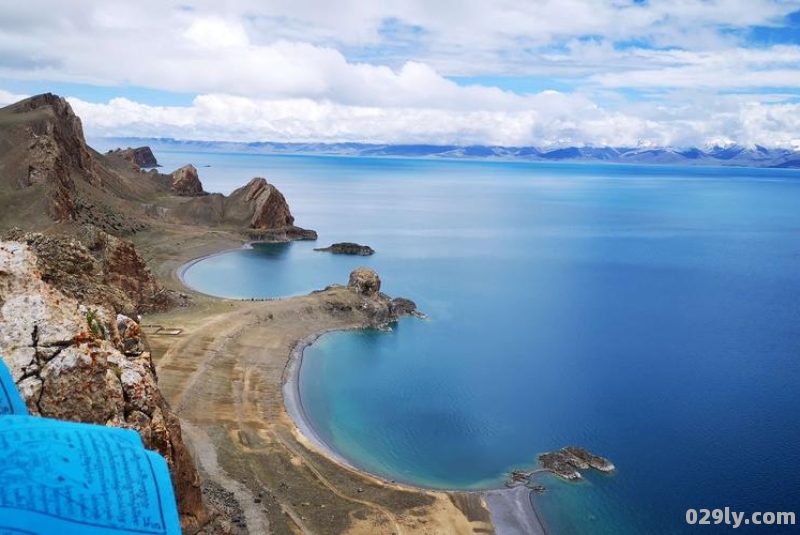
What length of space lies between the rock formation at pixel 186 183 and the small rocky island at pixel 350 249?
53.9m

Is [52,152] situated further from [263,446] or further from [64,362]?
[64,362]

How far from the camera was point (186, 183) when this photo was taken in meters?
162

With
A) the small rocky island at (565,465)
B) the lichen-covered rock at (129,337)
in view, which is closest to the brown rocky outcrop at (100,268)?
the lichen-covered rock at (129,337)

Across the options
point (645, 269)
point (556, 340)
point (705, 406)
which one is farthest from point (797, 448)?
point (645, 269)

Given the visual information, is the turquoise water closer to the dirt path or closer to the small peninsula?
the dirt path

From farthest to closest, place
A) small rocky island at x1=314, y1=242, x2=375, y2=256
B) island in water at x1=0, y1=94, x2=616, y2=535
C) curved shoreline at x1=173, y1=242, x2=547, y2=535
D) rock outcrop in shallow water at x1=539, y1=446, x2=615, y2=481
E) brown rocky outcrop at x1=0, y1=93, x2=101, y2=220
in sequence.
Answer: small rocky island at x1=314, y1=242, x2=375, y2=256, brown rocky outcrop at x1=0, y1=93, x2=101, y2=220, rock outcrop in shallow water at x1=539, y1=446, x2=615, y2=481, curved shoreline at x1=173, y1=242, x2=547, y2=535, island in water at x1=0, y1=94, x2=616, y2=535

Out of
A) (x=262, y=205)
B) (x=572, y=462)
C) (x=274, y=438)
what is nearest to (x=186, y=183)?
(x=262, y=205)

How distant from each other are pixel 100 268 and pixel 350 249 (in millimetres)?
77735

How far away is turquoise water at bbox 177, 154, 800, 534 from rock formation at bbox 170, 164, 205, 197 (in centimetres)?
4972

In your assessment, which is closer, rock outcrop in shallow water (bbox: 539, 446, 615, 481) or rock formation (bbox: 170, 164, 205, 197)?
rock outcrop in shallow water (bbox: 539, 446, 615, 481)

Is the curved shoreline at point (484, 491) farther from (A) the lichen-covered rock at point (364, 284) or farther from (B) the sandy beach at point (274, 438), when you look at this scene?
(A) the lichen-covered rock at point (364, 284)

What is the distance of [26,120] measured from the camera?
10781cm

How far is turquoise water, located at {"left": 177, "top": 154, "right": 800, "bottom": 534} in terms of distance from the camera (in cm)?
3928

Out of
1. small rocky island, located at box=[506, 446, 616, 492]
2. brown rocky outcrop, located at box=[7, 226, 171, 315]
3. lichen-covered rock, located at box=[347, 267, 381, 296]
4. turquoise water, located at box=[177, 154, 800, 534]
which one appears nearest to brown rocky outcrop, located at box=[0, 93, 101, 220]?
turquoise water, located at box=[177, 154, 800, 534]
